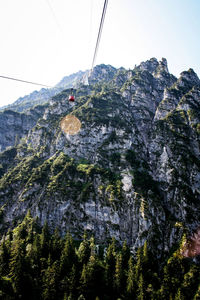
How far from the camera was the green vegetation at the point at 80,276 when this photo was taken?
51.4 m

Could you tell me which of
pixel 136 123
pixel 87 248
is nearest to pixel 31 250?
pixel 87 248

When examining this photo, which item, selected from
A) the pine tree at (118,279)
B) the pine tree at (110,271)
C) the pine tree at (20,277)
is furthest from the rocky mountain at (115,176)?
the pine tree at (20,277)

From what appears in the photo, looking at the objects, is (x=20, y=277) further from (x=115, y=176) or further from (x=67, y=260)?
(x=115, y=176)

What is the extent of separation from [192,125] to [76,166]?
352 feet

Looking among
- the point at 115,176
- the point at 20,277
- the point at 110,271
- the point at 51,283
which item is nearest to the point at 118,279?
the point at 110,271

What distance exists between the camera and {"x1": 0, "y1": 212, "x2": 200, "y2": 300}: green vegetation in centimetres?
5141

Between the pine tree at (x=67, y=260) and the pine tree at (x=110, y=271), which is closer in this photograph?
the pine tree at (x=67, y=260)

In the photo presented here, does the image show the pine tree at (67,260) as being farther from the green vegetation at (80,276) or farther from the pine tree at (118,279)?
the pine tree at (118,279)

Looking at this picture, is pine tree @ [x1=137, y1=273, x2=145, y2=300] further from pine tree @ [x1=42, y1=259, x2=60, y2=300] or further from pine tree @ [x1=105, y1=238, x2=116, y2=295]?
pine tree @ [x1=42, y1=259, x2=60, y2=300]

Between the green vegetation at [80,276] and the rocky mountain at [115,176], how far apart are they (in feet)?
92.0

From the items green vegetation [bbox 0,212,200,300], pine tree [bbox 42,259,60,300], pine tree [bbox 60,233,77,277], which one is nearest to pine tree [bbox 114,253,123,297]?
green vegetation [bbox 0,212,200,300]

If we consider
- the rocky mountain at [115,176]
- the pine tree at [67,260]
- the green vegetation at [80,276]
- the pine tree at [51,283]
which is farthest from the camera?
the rocky mountain at [115,176]

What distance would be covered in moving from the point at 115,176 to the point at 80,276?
7370 centimetres

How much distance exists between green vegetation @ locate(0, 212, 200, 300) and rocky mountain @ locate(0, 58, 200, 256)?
28.0m
